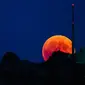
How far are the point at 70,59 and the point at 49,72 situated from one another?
9 centimetres

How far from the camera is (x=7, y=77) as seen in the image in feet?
2.52

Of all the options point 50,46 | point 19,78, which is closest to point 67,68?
point 19,78

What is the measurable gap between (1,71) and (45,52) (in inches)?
47.1

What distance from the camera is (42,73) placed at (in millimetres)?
786

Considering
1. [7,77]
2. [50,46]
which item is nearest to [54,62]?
[7,77]

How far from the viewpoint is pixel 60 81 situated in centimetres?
76

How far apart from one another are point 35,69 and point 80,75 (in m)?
0.15

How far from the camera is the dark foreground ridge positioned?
762 millimetres

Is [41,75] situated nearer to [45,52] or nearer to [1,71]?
[1,71]

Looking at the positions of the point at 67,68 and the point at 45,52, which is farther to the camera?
the point at 45,52

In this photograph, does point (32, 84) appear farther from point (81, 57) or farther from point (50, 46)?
point (50, 46)

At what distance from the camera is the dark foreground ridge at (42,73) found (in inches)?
30.0

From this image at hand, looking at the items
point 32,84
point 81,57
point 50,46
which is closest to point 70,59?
point 81,57

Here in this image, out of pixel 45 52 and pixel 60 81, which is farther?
pixel 45 52
